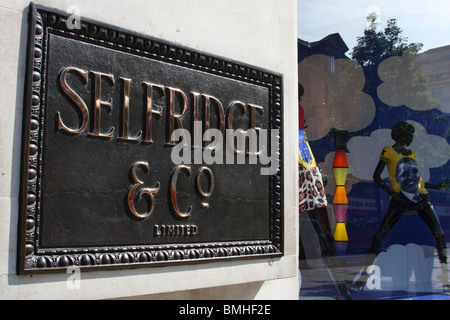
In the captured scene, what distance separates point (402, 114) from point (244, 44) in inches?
293

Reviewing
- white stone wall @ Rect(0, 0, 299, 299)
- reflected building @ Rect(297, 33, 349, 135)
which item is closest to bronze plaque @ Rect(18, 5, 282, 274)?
white stone wall @ Rect(0, 0, 299, 299)

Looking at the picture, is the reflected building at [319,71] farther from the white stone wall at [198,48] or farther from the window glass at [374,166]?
the white stone wall at [198,48]

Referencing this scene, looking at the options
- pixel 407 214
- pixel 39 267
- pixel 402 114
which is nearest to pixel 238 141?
pixel 39 267

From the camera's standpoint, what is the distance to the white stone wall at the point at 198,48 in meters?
2.41

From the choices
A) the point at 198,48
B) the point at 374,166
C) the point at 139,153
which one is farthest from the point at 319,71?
the point at 139,153

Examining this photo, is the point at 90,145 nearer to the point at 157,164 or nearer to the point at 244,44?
the point at 157,164

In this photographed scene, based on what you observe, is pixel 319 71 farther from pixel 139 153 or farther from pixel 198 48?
pixel 139 153

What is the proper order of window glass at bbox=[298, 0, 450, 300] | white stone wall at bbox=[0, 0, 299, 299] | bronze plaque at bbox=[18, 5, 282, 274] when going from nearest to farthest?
white stone wall at bbox=[0, 0, 299, 299], bronze plaque at bbox=[18, 5, 282, 274], window glass at bbox=[298, 0, 450, 300]

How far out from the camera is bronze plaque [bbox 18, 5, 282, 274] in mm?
2516

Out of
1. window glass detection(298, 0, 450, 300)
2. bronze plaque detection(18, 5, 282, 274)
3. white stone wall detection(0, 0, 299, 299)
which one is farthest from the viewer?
window glass detection(298, 0, 450, 300)

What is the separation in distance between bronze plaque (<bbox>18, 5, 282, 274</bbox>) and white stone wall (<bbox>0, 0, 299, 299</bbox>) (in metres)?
0.06

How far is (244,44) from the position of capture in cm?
364

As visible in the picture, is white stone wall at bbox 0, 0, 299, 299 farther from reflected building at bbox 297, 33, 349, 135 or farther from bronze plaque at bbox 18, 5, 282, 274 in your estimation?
reflected building at bbox 297, 33, 349, 135

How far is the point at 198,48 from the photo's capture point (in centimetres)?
333
